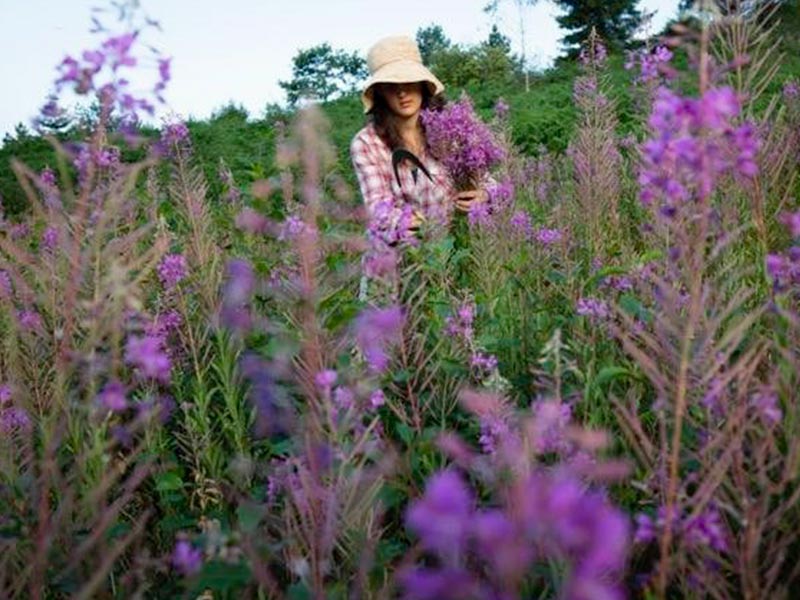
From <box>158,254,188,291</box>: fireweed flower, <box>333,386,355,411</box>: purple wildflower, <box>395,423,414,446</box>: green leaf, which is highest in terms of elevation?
<box>158,254,188,291</box>: fireweed flower

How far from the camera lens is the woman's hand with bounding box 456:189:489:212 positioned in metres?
3.26

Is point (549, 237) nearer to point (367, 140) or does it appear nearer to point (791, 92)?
point (367, 140)

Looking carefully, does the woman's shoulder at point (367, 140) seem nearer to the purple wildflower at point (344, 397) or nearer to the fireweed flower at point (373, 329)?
the fireweed flower at point (373, 329)

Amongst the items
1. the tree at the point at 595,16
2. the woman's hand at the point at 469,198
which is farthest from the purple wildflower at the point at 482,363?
the tree at the point at 595,16

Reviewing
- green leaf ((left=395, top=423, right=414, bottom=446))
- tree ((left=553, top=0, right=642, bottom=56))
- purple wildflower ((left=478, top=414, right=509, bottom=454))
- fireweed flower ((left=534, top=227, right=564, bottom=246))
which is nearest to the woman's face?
fireweed flower ((left=534, top=227, right=564, bottom=246))

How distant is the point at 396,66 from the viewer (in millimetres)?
3744

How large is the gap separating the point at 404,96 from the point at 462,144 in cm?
72

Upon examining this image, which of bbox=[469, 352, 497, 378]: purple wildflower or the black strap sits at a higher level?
the black strap

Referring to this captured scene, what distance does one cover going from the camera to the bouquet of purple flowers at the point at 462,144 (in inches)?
126

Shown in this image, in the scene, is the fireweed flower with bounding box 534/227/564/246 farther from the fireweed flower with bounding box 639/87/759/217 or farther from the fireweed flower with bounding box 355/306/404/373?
the fireweed flower with bounding box 639/87/759/217

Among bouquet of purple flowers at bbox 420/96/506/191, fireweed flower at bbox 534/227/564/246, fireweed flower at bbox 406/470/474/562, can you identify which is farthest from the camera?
bouquet of purple flowers at bbox 420/96/506/191

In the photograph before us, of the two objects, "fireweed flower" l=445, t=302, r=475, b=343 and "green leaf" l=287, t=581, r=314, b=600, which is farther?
"fireweed flower" l=445, t=302, r=475, b=343

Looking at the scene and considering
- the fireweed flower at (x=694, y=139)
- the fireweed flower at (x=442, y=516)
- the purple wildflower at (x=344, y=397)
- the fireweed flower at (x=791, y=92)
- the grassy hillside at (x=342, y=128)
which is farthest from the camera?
the grassy hillside at (x=342, y=128)

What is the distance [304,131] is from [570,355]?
132cm
